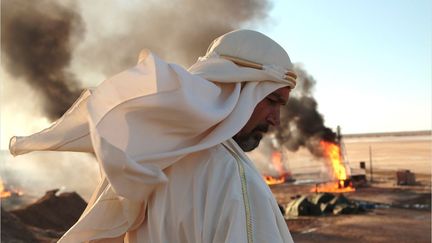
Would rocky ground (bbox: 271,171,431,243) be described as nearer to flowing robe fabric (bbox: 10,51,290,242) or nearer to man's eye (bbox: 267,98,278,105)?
man's eye (bbox: 267,98,278,105)

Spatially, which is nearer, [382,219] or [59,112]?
[382,219]

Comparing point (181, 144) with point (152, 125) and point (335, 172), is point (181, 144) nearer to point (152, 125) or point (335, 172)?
point (152, 125)

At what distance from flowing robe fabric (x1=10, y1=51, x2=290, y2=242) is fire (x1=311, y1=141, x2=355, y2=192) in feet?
58.1

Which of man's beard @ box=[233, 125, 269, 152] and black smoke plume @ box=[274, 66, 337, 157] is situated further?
black smoke plume @ box=[274, 66, 337, 157]

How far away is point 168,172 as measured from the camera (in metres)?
1.74

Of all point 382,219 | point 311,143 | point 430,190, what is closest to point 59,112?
point 382,219

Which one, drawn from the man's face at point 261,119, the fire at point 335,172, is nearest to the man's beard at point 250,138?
the man's face at point 261,119

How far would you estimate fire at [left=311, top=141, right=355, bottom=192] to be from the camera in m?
20.4

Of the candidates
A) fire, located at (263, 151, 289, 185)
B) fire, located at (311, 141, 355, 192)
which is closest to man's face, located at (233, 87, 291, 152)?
fire, located at (311, 141, 355, 192)

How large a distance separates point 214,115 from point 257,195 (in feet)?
0.87

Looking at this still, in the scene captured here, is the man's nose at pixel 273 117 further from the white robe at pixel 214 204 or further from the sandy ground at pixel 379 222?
the sandy ground at pixel 379 222

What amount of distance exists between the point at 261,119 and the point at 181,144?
332mm

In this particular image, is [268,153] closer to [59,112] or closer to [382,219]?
[59,112]

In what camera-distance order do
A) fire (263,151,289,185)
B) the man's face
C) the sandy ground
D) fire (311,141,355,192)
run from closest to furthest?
the man's face → the sandy ground → fire (311,141,355,192) → fire (263,151,289,185)
